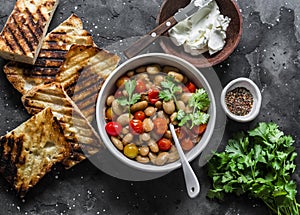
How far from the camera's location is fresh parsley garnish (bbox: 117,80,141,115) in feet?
10.8

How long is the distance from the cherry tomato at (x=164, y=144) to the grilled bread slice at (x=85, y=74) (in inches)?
18.1

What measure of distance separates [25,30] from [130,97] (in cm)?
74

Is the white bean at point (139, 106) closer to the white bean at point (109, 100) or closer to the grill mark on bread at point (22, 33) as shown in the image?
the white bean at point (109, 100)

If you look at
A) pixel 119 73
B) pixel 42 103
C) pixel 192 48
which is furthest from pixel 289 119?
pixel 42 103

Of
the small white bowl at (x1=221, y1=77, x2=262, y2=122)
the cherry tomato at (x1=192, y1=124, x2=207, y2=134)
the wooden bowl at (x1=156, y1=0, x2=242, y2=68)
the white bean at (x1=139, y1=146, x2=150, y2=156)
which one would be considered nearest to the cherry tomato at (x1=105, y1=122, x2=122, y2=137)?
the white bean at (x1=139, y1=146, x2=150, y2=156)

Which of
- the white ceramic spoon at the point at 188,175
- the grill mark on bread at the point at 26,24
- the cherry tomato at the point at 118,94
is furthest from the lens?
the grill mark on bread at the point at 26,24

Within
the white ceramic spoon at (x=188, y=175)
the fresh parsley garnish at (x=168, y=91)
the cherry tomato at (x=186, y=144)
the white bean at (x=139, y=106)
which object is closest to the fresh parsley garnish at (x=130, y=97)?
the white bean at (x=139, y=106)

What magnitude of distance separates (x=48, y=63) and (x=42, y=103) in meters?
0.24

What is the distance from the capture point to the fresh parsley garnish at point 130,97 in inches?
130

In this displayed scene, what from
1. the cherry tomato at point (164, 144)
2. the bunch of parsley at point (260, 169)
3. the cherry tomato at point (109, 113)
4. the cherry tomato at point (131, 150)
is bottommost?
the bunch of parsley at point (260, 169)

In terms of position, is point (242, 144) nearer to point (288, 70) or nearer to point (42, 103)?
point (288, 70)

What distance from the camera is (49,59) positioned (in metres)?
3.55

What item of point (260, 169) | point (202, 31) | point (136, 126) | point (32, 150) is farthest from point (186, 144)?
point (32, 150)

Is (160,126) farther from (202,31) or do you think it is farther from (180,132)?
(202,31)
